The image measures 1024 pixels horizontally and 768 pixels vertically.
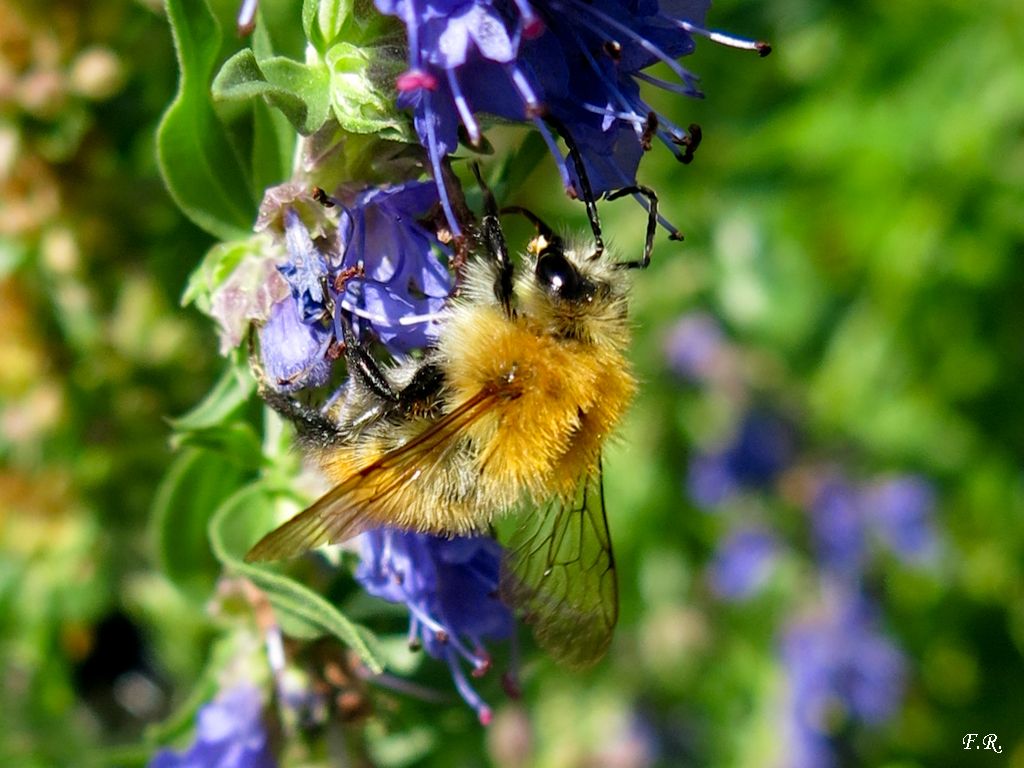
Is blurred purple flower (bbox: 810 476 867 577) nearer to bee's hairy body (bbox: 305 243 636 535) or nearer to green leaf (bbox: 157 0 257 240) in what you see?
bee's hairy body (bbox: 305 243 636 535)

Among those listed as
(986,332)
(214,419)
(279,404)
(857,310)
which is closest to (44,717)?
(214,419)

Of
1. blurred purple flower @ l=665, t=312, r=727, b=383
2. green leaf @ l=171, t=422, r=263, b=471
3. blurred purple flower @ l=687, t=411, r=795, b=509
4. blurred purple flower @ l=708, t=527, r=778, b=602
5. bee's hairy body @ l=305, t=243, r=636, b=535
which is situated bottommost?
blurred purple flower @ l=708, t=527, r=778, b=602

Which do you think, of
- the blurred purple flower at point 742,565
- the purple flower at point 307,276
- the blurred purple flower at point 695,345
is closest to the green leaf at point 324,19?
the purple flower at point 307,276

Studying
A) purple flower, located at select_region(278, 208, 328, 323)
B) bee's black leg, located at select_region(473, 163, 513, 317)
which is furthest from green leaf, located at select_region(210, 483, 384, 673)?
bee's black leg, located at select_region(473, 163, 513, 317)

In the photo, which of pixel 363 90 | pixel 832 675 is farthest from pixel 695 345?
pixel 363 90

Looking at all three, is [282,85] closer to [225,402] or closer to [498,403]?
[498,403]

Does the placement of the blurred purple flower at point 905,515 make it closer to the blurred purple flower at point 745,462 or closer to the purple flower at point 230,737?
the blurred purple flower at point 745,462
